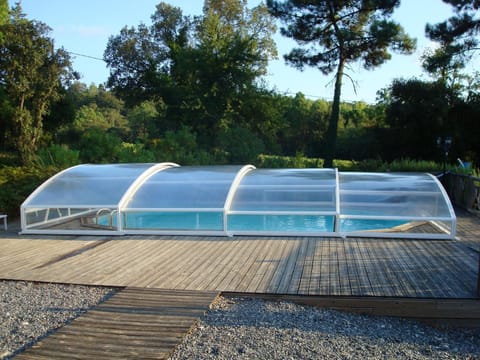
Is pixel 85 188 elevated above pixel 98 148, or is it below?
below

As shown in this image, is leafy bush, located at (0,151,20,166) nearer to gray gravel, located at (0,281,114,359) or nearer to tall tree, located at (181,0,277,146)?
tall tree, located at (181,0,277,146)

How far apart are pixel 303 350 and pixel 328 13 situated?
16.5m

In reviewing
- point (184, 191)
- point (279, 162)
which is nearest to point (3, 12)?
point (279, 162)

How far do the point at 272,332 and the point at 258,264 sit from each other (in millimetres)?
1811

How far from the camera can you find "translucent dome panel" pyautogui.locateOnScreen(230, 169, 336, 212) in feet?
23.3

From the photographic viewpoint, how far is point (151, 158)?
1415 centimetres

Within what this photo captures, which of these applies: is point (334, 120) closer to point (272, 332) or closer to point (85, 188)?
point (85, 188)

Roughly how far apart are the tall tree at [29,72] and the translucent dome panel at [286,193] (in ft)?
24.9

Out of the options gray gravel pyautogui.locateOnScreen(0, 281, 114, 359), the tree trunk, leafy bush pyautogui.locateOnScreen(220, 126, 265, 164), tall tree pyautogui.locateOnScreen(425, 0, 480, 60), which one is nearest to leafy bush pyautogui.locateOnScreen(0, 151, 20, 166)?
leafy bush pyautogui.locateOnScreen(220, 126, 265, 164)

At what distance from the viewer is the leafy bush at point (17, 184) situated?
30.3 ft

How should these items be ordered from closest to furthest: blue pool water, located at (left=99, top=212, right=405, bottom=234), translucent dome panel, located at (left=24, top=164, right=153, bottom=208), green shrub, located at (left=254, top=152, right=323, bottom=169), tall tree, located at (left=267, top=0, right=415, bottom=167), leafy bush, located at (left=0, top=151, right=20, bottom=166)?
blue pool water, located at (left=99, top=212, right=405, bottom=234) → translucent dome panel, located at (left=24, top=164, right=153, bottom=208) → leafy bush, located at (left=0, top=151, right=20, bottom=166) → green shrub, located at (left=254, top=152, right=323, bottom=169) → tall tree, located at (left=267, top=0, right=415, bottom=167)

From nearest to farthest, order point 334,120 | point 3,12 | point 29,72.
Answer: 1. point 29,72
2. point 3,12
3. point 334,120

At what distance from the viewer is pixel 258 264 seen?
539 cm

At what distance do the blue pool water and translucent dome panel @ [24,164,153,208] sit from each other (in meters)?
0.42
